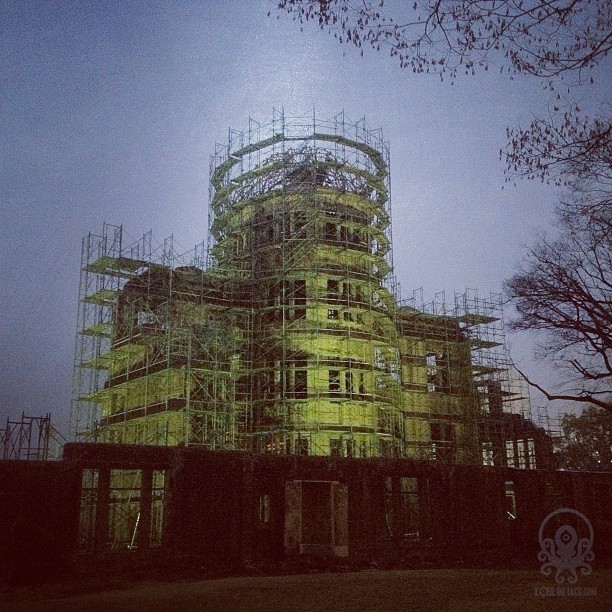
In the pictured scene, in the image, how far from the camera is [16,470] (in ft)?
61.0

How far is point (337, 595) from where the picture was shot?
15242 millimetres

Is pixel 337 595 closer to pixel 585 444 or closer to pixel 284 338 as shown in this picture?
pixel 284 338

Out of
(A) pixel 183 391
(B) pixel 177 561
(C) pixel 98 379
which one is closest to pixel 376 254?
(A) pixel 183 391

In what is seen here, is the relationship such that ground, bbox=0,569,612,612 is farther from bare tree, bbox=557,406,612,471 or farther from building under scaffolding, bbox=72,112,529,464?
bare tree, bbox=557,406,612,471

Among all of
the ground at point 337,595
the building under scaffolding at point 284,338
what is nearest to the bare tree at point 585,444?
the building under scaffolding at point 284,338

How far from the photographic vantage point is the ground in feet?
44.8

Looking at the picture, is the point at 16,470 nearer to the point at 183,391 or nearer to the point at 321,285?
the point at 183,391

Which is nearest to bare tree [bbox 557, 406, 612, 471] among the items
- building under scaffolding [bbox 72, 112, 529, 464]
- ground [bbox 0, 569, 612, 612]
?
building under scaffolding [bbox 72, 112, 529, 464]

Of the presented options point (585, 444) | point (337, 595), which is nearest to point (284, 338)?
point (337, 595)

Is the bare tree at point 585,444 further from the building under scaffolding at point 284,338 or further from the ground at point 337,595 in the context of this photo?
the ground at point 337,595

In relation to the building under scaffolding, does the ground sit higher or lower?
lower

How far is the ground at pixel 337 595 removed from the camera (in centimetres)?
1364

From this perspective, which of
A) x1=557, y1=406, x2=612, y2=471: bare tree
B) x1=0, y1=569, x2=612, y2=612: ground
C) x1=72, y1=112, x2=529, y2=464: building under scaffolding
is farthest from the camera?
x1=557, y1=406, x2=612, y2=471: bare tree

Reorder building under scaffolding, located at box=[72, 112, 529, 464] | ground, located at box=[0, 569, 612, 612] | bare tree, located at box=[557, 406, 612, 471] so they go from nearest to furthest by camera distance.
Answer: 1. ground, located at box=[0, 569, 612, 612]
2. building under scaffolding, located at box=[72, 112, 529, 464]
3. bare tree, located at box=[557, 406, 612, 471]
